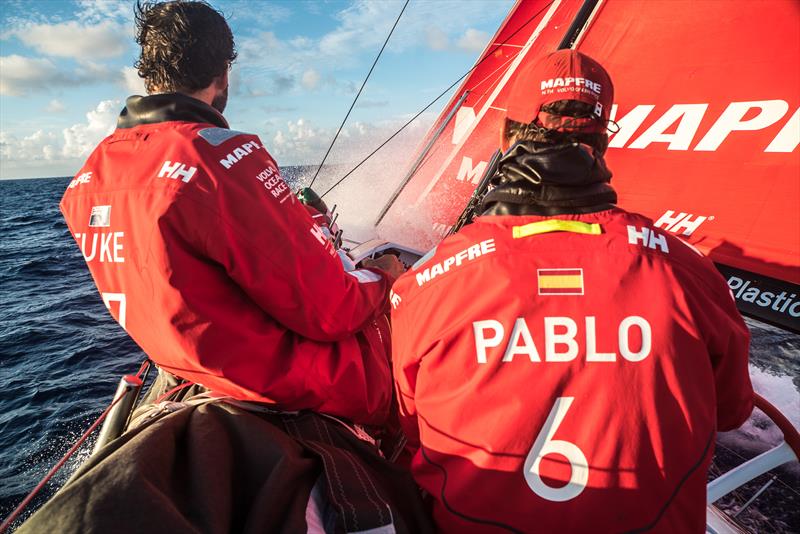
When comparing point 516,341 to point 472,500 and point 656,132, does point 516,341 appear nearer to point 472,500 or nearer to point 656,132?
point 472,500

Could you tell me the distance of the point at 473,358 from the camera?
3.11ft

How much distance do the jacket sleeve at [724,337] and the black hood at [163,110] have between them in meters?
1.42

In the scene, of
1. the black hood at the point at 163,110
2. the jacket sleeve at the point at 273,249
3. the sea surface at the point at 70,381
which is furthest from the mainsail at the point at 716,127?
the black hood at the point at 163,110

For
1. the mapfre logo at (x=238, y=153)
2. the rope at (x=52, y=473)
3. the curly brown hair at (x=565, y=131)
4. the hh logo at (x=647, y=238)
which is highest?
the curly brown hair at (x=565, y=131)

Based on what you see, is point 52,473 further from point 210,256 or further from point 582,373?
point 582,373

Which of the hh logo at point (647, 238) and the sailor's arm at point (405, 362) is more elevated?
the hh logo at point (647, 238)

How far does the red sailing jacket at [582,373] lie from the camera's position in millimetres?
871

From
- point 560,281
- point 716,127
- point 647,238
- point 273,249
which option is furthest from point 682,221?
point 273,249

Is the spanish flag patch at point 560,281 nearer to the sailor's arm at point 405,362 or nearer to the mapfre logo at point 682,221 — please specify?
the sailor's arm at point 405,362

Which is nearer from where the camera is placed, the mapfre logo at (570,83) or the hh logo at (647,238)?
the hh logo at (647,238)

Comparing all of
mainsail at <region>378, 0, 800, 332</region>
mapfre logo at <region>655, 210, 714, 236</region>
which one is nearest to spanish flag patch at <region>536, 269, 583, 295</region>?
mainsail at <region>378, 0, 800, 332</region>

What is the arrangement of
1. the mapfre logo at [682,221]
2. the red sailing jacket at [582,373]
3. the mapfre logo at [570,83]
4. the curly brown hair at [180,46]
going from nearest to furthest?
the red sailing jacket at [582,373] < the mapfre logo at [570,83] < the curly brown hair at [180,46] < the mapfre logo at [682,221]

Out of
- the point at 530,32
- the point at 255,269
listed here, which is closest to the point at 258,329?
the point at 255,269

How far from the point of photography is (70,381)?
600cm
